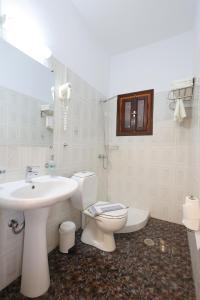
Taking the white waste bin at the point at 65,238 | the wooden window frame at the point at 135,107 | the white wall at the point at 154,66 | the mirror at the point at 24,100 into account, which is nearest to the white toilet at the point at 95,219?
the white waste bin at the point at 65,238

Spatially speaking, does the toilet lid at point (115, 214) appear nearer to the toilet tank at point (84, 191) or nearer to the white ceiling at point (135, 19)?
the toilet tank at point (84, 191)

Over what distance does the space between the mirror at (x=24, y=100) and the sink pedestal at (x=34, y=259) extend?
24.8 inches

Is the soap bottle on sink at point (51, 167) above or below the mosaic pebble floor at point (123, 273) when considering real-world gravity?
above

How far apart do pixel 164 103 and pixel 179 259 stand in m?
1.88

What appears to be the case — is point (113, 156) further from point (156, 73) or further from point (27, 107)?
point (27, 107)

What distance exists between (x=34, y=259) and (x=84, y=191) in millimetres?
748

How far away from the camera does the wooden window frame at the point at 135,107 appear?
8.02 feet

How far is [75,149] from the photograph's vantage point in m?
1.99

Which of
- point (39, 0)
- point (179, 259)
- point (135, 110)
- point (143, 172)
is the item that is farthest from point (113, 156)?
point (39, 0)

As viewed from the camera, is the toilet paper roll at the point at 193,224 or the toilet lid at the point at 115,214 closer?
the toilet paper roll at the point at 193,224

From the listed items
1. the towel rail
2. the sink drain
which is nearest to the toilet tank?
the sink drain

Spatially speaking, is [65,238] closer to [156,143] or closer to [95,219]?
[95,219]

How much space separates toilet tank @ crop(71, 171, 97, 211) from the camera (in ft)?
5.66

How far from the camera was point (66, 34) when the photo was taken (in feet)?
6.03
